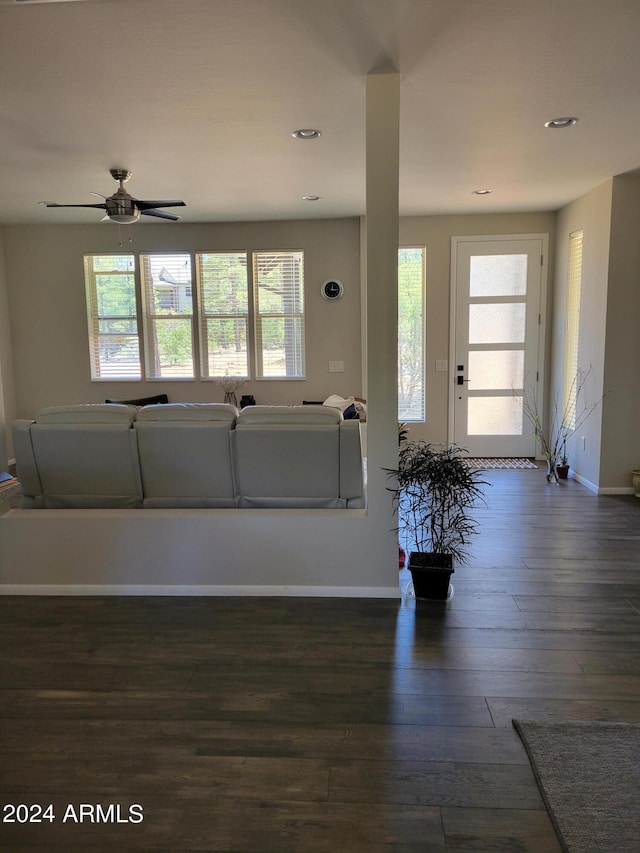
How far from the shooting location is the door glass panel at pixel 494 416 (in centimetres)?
637

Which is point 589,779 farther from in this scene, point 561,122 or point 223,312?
point 223,312

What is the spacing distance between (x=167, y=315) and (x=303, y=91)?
410cm

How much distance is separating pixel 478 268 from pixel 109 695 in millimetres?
5541

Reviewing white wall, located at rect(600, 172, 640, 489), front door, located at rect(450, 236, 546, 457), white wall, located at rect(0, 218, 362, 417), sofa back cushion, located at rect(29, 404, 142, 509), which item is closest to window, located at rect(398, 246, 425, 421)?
front door, located at rect(450, 236, 546, 457)

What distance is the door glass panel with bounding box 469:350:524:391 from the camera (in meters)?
6.29

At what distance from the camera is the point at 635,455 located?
16.3 feet

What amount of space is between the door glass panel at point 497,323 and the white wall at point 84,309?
4.38 ft

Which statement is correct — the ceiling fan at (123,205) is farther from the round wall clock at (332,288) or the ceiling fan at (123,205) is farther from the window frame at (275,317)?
the round wall clock at (332,288)

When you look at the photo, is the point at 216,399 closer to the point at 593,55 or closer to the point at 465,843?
the point at 593,55

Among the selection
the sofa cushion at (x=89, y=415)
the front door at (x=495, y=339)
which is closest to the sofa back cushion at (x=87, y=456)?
the sofa cushion at (x=89, y=415)

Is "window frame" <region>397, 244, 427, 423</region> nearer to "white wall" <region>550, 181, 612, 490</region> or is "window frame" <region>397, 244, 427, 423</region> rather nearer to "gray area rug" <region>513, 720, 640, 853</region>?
"white wall" <region>550, 181, 612, 490</region>

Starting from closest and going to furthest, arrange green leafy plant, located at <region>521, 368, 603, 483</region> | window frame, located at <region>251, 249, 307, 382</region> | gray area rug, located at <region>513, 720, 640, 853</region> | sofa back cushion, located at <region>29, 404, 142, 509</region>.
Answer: gray area rug, located at <region>513, 720, 640, 853</region>, sofa back cushion, located at <region>29, 404, 142, 509</region>, green leafy plant, located at <region>521, 368, 603, 483</region>, window frame, located at <region>251, 249, 307, 382</region>

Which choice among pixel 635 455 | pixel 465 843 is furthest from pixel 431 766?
pixel 635 455

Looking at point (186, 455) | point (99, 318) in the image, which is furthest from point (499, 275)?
point (99, 318)
